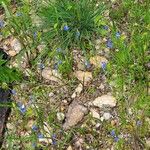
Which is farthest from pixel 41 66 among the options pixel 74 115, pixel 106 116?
pixel 106 116

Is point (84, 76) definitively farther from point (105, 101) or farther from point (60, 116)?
point (60, 116)

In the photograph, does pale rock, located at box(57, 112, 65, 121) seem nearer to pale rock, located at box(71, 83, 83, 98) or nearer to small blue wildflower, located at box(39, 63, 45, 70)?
pale rock, located at box(71, 83, 83, 98)

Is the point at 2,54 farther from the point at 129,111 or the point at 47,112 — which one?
the point at 129,111

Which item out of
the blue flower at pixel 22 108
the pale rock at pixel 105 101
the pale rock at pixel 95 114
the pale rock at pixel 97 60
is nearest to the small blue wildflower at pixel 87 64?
the pale rock at pixel 97 60

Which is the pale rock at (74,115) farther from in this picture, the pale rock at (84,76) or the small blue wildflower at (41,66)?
the small blue wildflower at (41,66)

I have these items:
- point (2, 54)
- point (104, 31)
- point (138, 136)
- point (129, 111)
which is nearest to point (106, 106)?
point (129, 111)

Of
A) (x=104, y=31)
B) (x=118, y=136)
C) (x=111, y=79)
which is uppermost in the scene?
(x=104, y=31)
